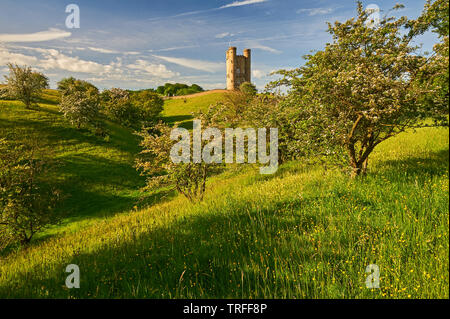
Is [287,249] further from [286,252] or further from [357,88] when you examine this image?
[357,88]

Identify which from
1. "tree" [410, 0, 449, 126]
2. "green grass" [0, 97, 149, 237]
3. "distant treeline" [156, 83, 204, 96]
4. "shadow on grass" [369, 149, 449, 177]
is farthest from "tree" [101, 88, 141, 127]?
"distant treeline" [156, 83, 204, 96]

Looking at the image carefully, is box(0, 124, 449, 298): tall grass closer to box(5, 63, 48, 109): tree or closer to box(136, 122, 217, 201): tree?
box(136, 122, 217, 201): tree

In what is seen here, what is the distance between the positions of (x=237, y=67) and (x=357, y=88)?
117 metres

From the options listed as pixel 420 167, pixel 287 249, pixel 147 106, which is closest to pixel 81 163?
pixel 287 249

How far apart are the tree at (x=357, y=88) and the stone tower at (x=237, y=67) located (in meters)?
106

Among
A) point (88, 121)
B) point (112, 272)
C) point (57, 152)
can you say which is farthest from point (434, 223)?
point (88, 121)

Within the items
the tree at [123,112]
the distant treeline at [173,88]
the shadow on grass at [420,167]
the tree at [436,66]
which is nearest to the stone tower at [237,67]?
the distant treeline at [173,88]

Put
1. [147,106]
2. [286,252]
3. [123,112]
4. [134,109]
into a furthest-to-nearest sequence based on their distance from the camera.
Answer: [147,106] → [134,109] → [123,112] → [286,252]

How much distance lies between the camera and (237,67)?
112625mm

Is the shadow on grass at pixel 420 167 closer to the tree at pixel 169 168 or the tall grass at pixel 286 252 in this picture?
the tall grass at pixel 286 252

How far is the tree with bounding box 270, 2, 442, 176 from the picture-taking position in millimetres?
5160

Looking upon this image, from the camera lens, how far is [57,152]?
84.2 ft
